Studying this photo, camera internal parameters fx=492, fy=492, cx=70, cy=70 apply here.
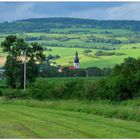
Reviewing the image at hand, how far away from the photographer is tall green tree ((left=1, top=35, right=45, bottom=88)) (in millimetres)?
59000

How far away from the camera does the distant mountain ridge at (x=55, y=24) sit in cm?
10275

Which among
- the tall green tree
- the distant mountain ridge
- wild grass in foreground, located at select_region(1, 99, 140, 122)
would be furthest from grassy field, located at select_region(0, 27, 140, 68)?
wild grass in foreground, located at select_region(1, 99, 140, 122)

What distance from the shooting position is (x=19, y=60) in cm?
6128

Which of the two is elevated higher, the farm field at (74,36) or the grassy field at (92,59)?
the farm field at (74,36)

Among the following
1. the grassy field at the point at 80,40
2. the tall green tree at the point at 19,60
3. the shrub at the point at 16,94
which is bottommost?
the shrub at the point at 16,94

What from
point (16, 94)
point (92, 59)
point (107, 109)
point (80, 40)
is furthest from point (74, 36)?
point (107, 109)

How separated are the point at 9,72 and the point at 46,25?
58215 millimetres

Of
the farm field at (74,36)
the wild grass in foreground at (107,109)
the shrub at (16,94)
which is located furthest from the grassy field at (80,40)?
the wild grass in foreground at (107,109)

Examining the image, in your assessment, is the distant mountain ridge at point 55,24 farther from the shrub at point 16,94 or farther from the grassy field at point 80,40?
the shrub at point 16,94

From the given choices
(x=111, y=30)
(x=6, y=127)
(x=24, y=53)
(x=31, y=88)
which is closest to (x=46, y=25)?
(x=111, y=30)

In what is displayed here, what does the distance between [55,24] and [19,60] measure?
5680 cm

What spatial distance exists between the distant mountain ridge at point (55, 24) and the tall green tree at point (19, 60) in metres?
33.1

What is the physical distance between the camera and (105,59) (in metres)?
86.8

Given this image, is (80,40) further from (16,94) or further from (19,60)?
(16,94)
